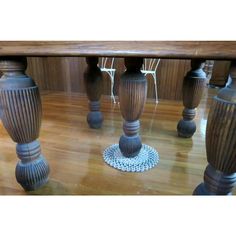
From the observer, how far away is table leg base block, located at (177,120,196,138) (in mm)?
1140

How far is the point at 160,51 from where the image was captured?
40 cm

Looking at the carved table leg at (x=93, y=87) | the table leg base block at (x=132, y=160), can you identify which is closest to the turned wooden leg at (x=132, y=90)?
the table leg base block at (x=132, y=160)

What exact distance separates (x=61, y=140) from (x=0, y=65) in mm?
676

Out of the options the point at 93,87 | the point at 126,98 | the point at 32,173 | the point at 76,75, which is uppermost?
the point at 126,98

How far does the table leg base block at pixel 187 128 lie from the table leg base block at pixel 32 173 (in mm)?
814

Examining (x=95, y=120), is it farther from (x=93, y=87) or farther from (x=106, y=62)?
(x=106, y=62)

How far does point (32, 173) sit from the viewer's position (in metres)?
0.67

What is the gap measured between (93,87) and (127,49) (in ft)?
2.64

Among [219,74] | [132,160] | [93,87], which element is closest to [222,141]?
[132,160]

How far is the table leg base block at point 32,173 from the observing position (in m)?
0.65

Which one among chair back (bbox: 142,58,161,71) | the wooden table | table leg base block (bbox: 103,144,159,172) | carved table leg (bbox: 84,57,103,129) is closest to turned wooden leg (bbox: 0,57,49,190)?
the wooden table

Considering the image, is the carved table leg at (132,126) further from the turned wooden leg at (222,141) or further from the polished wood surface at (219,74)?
the polished wood surface at (219,74)

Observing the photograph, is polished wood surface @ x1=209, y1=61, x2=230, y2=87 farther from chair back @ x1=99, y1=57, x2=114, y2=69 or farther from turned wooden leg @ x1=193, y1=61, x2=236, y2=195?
turned wooden leg @ x1=193, y1=61, x2=236, y2=195

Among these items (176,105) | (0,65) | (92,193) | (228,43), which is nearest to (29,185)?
(92,193)
